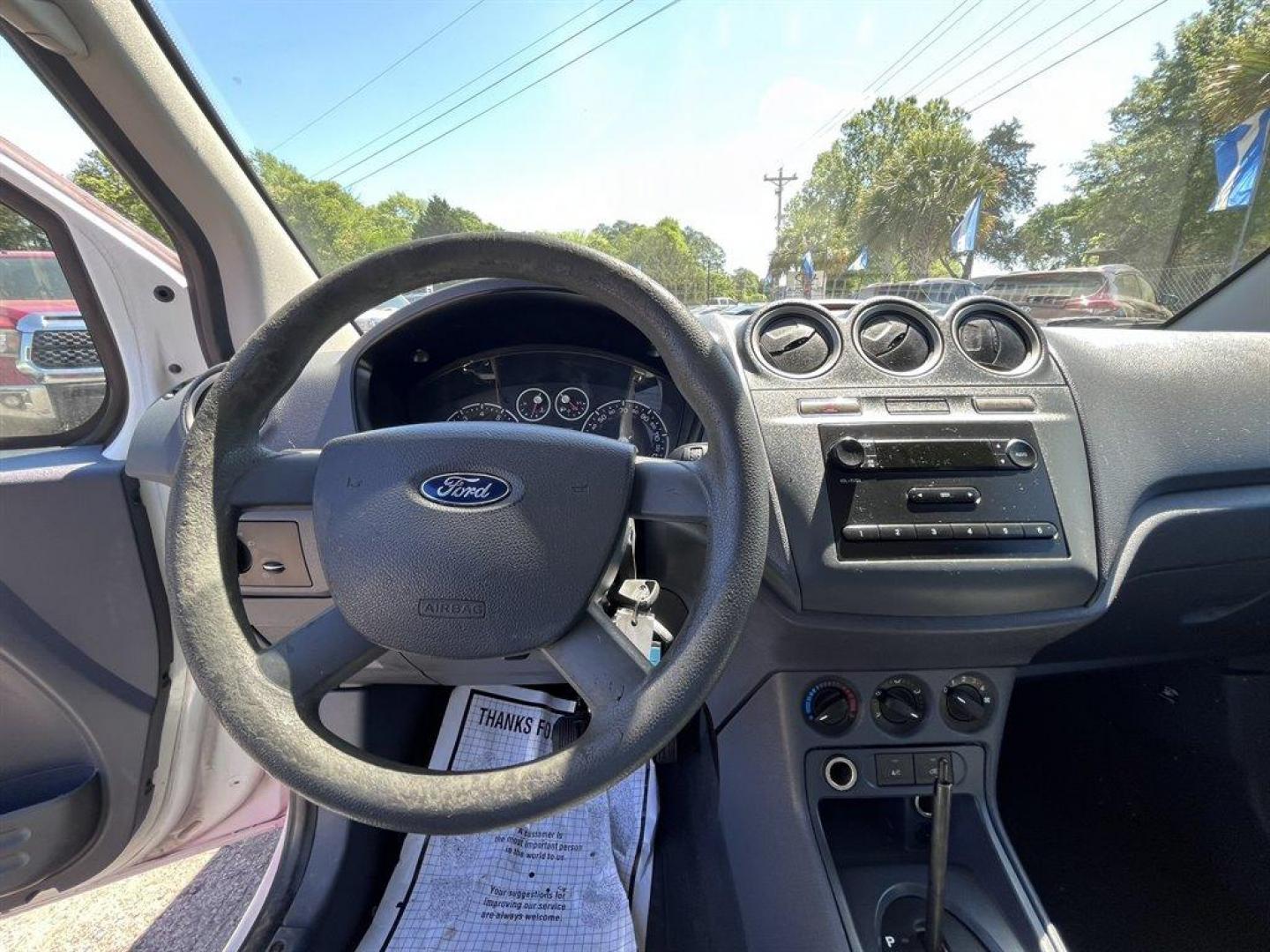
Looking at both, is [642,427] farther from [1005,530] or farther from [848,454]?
[1005,530]

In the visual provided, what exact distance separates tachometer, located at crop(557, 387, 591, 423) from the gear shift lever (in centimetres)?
107

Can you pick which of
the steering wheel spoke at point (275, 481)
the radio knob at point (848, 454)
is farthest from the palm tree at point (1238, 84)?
the steering wheel spoke at point (275, 481)

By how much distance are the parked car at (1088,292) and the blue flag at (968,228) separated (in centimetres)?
26

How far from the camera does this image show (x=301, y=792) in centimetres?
63

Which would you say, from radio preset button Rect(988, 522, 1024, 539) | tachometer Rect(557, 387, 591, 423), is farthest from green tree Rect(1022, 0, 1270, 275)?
tachometer Rect(557, 387, 591, 423)

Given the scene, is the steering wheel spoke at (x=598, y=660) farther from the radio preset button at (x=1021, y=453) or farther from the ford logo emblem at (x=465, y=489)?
the radio preset button at (x=1021, y=453)

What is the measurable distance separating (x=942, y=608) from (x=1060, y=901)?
1.06 m

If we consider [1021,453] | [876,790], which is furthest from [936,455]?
[876,790]

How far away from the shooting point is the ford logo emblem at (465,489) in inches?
29.9

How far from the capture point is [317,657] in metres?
0.74

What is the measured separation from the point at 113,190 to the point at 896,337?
171 centimetres

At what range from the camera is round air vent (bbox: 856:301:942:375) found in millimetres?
1223

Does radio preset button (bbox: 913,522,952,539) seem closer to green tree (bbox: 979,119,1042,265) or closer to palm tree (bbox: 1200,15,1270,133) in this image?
green tree (bbox: 979,119,1042,265)

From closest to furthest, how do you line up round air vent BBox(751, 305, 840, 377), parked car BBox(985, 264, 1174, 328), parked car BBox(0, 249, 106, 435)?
round air vent BBox(751, 305, 840, 377), parked car BBox(0, 249, 106, 435), parked car BBox(985, 264, 1174, 328)
